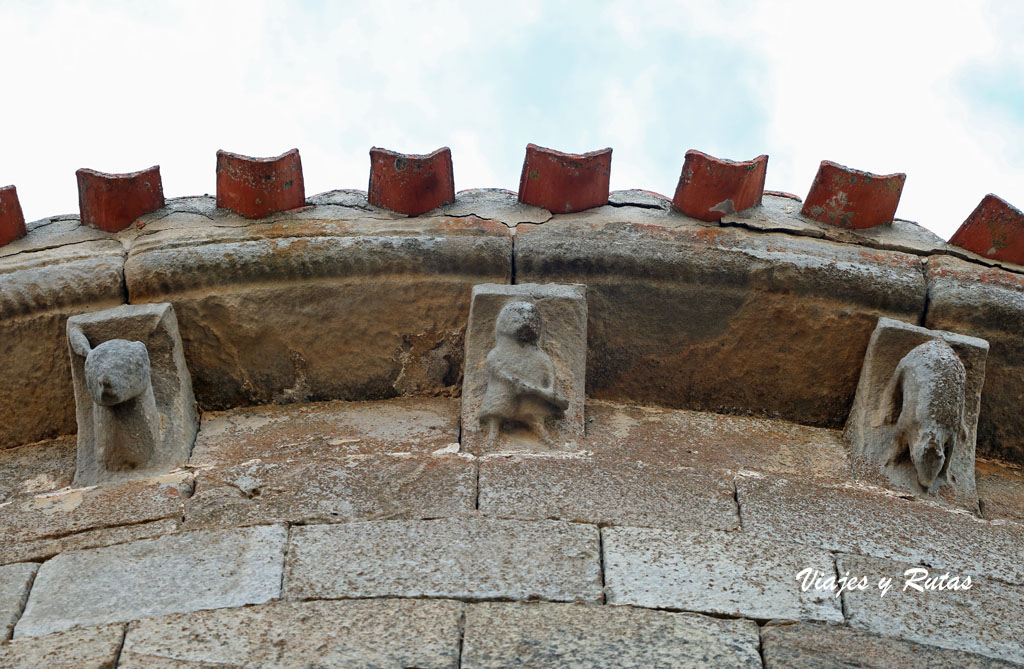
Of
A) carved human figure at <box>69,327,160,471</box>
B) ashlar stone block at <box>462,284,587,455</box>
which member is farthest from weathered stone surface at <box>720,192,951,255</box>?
carved human figure at <box>69,327,160,471</box>

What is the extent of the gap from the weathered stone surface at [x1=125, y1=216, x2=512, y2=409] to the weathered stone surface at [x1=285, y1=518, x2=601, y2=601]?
2.92ft

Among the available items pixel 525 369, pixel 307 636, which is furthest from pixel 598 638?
pixel 525 369

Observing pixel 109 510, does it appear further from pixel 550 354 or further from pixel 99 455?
pixel 550 354

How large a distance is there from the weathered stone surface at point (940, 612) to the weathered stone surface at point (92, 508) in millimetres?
1846

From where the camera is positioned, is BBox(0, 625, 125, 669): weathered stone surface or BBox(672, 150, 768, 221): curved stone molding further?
BBox(672, 150, 768, 221): curved stone molding

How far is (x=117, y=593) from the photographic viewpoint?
296cm

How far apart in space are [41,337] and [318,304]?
89 cm

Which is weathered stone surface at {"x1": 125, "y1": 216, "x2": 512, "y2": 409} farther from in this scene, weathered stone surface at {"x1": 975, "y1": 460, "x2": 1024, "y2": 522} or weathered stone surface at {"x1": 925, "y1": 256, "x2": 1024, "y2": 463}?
weathered stone surface at {"x1": 975, "y1": 460, "x2": 1024, "y2": 522}

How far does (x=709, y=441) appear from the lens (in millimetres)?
3711

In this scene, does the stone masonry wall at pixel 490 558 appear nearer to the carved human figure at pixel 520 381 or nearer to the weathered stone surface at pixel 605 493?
the weathered stone surface at pixel 605 493

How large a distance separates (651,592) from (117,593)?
1.35m

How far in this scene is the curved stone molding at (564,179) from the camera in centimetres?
427

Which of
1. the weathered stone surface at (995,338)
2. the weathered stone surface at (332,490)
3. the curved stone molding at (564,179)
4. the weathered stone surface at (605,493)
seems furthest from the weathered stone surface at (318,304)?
the weathered stone surface at (995,338)

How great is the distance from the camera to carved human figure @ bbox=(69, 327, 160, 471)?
3320 mm
